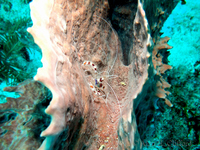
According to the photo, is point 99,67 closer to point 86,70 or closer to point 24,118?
point 86,70

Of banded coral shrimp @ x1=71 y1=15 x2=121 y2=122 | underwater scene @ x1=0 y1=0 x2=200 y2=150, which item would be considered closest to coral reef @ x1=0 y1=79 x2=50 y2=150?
underwater scene @ x1=0 y1=0 x2=200 y2=150

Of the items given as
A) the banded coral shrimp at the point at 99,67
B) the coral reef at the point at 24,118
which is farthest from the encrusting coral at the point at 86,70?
the coral reef at the point at 24,118

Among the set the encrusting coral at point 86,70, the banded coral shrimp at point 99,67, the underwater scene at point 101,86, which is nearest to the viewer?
the encrusting coral at point 86,70

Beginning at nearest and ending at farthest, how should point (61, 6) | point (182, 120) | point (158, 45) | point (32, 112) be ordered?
point (61, 6), point (32, 112), point (158, 45), point (182, 120)

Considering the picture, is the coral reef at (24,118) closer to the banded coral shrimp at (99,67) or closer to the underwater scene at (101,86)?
the underwater scene at (101,86)

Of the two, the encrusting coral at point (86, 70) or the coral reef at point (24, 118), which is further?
the coral reef at point (24, 118)

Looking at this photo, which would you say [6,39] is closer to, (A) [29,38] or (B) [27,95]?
(A) [29,38]

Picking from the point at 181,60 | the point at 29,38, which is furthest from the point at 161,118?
the point at 29,38
